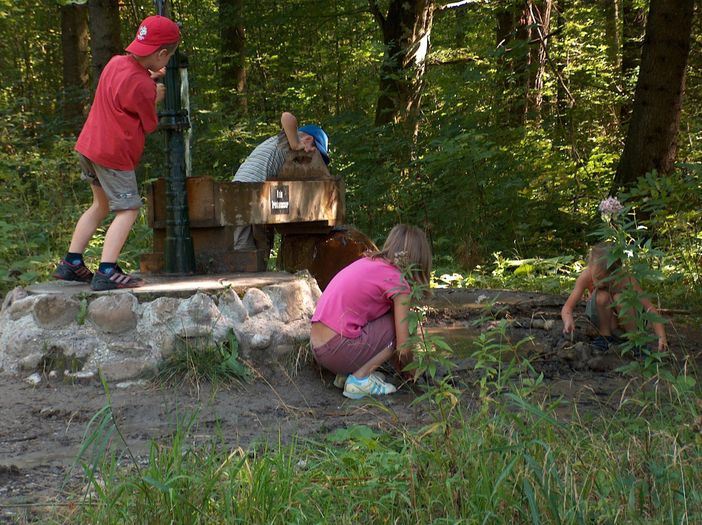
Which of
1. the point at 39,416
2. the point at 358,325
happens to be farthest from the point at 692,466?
the point at 39,416

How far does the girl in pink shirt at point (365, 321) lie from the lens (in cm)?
473

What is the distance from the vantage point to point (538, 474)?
2.61m

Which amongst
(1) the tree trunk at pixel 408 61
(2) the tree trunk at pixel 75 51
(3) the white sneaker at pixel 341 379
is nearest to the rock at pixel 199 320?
(3) the white sneaker at pixel 341 379

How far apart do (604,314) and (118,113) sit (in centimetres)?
321

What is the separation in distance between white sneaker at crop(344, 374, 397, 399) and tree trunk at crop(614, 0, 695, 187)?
18.6 ft

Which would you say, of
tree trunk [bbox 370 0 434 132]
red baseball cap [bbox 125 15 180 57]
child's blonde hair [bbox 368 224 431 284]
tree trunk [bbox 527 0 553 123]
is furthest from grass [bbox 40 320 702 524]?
tree trunk [bbox 527 0 553 123]

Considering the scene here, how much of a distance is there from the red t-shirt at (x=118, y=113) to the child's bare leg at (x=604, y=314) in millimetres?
2988

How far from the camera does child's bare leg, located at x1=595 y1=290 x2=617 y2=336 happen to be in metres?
5.52

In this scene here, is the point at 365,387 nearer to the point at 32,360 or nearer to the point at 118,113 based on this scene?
the point at 32,360

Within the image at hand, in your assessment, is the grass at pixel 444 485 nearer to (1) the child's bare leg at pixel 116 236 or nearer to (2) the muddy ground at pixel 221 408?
(2) the muddy ground at pixel 221 408

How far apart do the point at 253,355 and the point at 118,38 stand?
370 inches

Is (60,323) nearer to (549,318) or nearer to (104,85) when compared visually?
(104,85)

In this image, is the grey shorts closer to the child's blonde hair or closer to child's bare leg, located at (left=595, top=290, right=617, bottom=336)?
the child's blonde hair

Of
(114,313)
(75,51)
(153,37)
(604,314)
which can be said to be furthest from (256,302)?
(75,51)
